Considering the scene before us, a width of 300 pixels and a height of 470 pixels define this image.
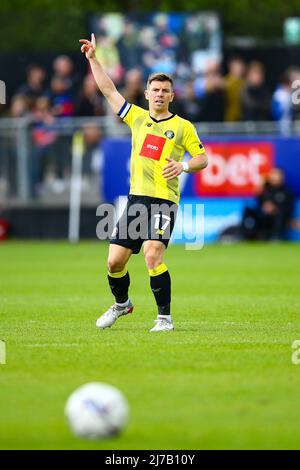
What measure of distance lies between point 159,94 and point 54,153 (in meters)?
15.7

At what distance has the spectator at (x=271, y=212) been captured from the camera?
25.9 meters

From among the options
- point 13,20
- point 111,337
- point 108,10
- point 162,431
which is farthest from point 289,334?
point 108,10

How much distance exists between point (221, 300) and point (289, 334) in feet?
12.4

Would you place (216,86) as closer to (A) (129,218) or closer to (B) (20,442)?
(A) (129,218)

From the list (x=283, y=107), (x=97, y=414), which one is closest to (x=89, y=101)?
(x=283, y=107)

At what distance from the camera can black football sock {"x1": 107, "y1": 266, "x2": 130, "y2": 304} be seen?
39.8ft

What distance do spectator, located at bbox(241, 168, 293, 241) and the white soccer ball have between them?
62.1 ft

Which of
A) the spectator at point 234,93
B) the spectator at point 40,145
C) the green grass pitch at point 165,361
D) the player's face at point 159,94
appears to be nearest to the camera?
the green grass pitch at point 165,361

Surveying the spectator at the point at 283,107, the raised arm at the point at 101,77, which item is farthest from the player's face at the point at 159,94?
the spectator at the point at 283,107

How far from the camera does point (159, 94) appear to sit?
1177 centimetres

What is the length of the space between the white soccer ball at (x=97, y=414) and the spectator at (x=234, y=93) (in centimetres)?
2102

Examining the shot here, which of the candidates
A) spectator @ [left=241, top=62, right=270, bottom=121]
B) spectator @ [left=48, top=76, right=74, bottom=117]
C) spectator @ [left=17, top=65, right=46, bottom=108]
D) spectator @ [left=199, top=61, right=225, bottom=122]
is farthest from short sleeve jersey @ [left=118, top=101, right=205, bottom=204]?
spectator @ [left=17, top=65, right=46, bottom=108]

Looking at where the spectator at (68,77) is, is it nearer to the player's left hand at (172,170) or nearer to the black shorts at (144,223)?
the black shorts at (144,223)

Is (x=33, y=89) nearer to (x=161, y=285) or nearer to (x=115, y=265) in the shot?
(x=115, y=265)
